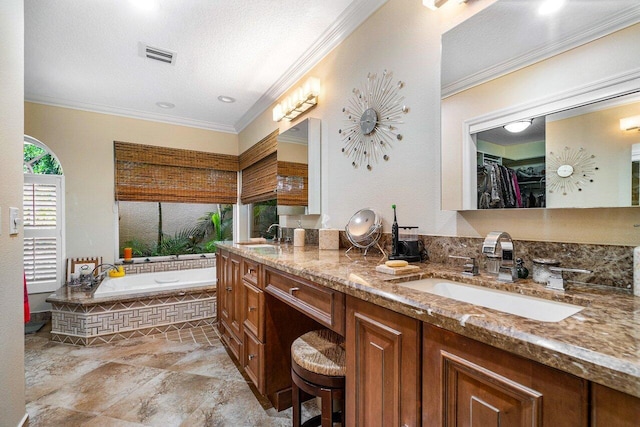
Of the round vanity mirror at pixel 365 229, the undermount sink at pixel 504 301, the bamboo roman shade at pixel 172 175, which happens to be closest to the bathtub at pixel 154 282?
the bamboo roman shade at pixel 172 175

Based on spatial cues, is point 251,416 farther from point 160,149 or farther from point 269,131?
point 160,149

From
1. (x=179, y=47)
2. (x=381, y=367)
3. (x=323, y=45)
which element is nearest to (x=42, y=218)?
(x=179, y=47)

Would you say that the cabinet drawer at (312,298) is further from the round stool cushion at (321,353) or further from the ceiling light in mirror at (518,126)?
the ceiling light in mirror at (518,126)

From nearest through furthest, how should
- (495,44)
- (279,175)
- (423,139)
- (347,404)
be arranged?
1. (347,404)
2. (495,44)
3. (423,139)
4. (279,175)

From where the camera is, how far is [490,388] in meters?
0.65

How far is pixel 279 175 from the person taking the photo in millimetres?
3035

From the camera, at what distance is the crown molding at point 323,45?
1960mm

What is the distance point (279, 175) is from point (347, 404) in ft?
7.56

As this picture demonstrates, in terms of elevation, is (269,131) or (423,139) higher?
(269,131)

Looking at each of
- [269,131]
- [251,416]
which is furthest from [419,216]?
[269,131]

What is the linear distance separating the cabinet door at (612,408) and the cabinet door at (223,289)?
2.28m

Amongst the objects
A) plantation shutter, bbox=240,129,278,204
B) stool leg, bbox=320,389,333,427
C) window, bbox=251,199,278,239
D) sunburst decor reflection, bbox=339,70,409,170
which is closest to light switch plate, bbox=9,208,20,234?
stool leg, bbox=320,389,333,427

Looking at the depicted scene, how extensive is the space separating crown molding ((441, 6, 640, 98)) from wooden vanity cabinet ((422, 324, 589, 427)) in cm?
112

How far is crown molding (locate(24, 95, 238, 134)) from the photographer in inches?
136
